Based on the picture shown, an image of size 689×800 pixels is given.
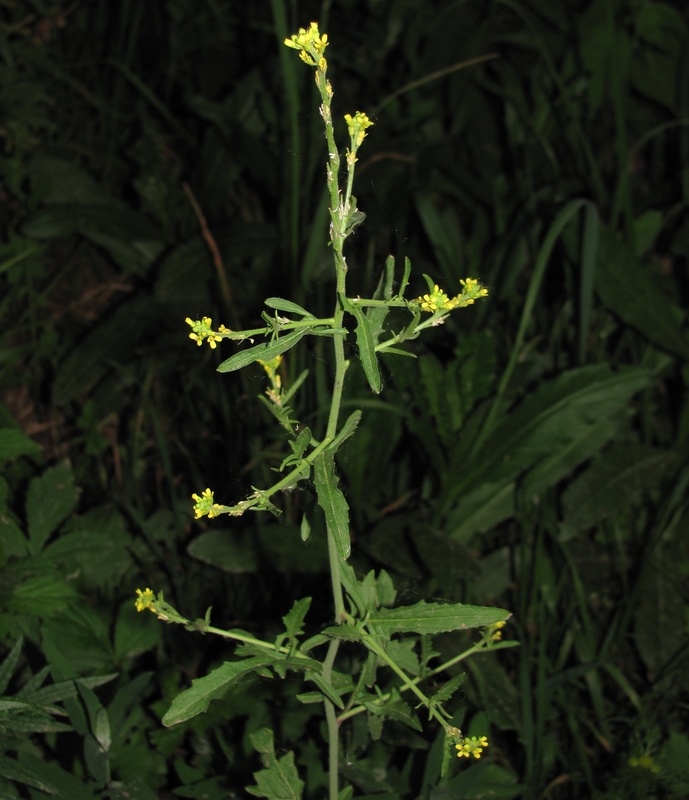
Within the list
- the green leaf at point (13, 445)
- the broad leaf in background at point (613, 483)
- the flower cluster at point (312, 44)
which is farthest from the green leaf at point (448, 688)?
the broad leaf in background at point (613, 483)

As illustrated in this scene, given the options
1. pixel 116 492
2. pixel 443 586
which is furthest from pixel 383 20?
pixel 443 586

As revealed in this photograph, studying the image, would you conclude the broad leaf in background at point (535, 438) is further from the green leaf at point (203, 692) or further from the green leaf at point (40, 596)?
the green leaf at point (203, 692)

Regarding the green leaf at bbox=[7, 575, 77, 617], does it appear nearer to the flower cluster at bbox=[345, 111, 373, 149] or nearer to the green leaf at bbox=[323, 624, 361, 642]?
the green leaf at bbox=[323, 624, 361, 642]

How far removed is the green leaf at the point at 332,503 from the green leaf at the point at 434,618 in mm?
188

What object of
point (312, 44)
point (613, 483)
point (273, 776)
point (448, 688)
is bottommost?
point (273, 776)

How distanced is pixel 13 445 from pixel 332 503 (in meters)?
0.99

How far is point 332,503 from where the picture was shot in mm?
1097

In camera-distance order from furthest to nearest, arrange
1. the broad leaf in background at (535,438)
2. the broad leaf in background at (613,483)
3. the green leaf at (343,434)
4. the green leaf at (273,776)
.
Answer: the broad leaf in background at (613,483) → the broad leaf in background at (535,438) → the green leaf at (273,776) → the green leaf at (343,434)

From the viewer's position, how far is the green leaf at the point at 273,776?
1.37 m

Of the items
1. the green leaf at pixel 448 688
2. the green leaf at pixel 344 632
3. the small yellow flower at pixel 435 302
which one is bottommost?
the green leaf at pixel 448 688

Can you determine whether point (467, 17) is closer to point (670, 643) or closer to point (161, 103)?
point (161, 103)

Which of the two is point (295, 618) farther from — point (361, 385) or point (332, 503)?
point (361, 385)

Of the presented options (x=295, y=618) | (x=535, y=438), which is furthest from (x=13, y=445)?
(x=535, y=438)

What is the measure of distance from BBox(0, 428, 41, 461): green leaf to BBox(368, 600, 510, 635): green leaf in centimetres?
94
